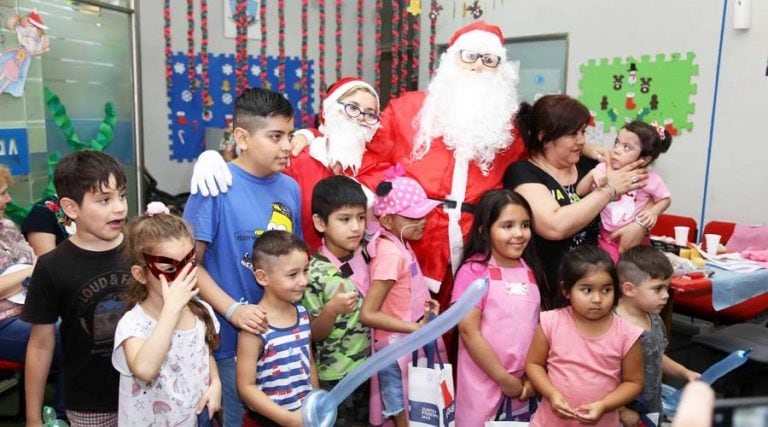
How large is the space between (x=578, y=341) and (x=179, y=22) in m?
5.58

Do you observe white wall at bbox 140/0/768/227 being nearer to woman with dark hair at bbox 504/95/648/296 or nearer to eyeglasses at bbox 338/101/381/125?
woman with dark hair at bbox 504/95/648/296

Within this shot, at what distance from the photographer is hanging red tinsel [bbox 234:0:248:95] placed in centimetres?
636

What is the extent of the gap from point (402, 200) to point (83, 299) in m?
1.19

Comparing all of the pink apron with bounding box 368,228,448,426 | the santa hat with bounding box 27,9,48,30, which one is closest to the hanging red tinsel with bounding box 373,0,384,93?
the santa hat with bounding box 27,9,48,30

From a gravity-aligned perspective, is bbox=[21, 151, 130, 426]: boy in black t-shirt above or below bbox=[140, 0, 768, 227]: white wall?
below

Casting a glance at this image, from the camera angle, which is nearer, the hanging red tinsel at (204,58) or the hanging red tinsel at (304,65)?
the hanging red tinsel at (204,58)

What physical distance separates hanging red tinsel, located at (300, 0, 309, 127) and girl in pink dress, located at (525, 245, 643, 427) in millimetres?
5276

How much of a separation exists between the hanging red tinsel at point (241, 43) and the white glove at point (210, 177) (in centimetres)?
474

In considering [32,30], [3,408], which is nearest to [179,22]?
[32,30]

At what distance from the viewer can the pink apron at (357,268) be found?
7.42 ft

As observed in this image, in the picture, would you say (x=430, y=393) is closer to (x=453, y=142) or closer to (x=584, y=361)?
(x=584, y=361)

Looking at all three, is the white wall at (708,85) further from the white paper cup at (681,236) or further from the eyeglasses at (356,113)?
the eyeglasses at (356,113)

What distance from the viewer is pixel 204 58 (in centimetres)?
632

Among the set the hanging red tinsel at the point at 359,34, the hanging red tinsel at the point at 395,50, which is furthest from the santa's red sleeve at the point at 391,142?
the hanging red tinsel at the point at 359,34
